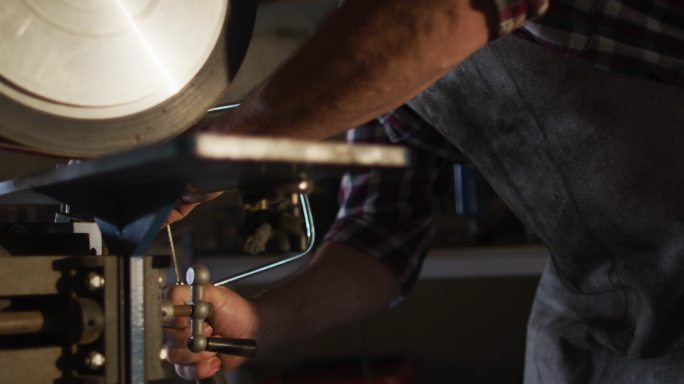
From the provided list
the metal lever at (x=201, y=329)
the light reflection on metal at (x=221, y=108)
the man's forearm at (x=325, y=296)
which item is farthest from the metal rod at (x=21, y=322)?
the man's forearm at (x=325, y=296)

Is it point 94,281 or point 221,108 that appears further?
point 221,108

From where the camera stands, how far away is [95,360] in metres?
0.58

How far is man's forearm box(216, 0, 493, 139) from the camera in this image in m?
0.64

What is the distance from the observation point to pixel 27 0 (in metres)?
0.66

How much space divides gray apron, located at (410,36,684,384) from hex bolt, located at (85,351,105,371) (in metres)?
0.63

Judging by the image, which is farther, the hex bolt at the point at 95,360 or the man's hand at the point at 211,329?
the man's hand at the point at 211,329

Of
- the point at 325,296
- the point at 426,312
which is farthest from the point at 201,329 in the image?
the point at 426,312

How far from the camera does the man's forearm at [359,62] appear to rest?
0.64 meters

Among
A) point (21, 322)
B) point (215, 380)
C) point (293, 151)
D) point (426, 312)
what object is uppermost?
point (293, 151)

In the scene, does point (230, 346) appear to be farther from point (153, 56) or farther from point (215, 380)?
point (153, 56)

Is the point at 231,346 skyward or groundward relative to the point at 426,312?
skyward

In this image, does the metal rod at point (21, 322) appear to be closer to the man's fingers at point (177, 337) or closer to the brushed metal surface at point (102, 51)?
the brushed metal surface at point (102, 51)

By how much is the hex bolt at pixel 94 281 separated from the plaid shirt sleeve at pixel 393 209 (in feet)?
2.28

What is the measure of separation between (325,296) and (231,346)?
46 centimetres
